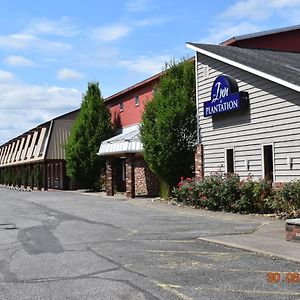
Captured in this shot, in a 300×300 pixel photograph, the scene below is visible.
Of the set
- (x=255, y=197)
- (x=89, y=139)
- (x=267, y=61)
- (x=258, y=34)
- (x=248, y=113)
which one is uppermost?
(x=258, y=34)

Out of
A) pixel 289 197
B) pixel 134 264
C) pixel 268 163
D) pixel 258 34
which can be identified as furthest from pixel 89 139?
pixel 134 264

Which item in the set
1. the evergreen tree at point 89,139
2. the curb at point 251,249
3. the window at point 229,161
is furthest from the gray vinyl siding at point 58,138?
the curb at point 251,249

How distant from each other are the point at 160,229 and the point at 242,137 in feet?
22.8

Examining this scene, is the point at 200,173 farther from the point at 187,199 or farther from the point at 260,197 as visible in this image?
the point at 260,197

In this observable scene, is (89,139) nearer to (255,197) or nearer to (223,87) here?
(223,87)

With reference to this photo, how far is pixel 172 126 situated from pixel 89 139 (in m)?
15.2

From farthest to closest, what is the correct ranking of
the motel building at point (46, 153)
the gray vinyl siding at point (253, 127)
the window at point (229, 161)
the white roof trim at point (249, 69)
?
the motel building at point (46, 153), the window at point (229, 161), the gray vinyl siding at point (253, 127), the white roof trim at point (249, 69)

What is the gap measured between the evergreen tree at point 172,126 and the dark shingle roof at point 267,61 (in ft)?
7.20

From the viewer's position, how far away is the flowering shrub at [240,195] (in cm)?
1551

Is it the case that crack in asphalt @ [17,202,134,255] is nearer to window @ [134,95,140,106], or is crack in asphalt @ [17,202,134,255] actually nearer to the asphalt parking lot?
the asphalt parking lot

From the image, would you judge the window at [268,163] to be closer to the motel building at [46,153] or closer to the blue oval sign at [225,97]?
the blue oval sign at [225,97]

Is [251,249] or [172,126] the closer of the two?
[251,249]

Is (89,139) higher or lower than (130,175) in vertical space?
higher
